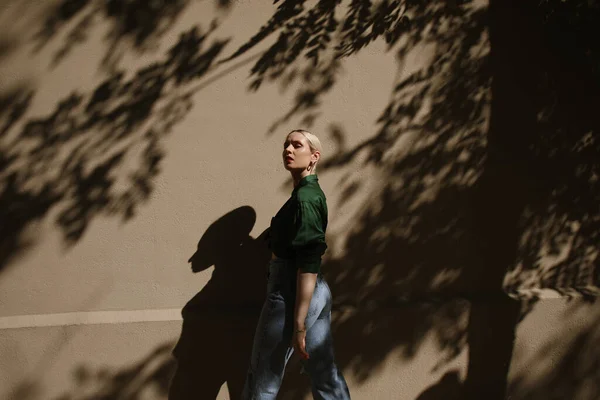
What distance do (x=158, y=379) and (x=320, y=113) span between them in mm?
2122

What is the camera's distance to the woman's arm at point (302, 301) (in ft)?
9.92

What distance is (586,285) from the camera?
439 cm

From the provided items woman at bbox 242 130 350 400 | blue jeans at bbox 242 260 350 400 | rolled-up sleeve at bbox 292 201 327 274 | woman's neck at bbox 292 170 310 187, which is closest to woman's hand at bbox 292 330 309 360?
woman at bbox 242 130 350 400

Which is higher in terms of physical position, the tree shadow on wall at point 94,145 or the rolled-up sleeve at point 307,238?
the tree shadow on wall at point 94,145

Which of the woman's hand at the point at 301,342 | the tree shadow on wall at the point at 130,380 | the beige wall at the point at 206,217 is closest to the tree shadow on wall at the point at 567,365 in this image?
the beige wall at the point at 206,217

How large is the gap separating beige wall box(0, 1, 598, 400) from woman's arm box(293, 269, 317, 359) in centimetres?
79

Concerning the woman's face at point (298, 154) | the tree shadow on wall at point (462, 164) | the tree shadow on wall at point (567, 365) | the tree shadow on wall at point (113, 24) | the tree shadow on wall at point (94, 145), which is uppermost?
the tree shadow on wall at point (113, 24)

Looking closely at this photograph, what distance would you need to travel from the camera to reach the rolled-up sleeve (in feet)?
9.81

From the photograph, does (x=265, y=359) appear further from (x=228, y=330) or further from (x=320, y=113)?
(x=320, y=113)

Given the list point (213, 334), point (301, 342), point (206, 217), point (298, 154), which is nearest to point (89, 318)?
point (213, 334)

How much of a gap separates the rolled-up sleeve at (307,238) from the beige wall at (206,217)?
0.80 m

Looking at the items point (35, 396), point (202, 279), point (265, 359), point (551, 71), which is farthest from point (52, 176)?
point (551, 71)

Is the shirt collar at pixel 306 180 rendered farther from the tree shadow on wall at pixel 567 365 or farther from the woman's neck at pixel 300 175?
the tree shadow on wall at pixel 567 365

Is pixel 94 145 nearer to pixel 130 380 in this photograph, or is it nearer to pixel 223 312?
pixel 223 312
